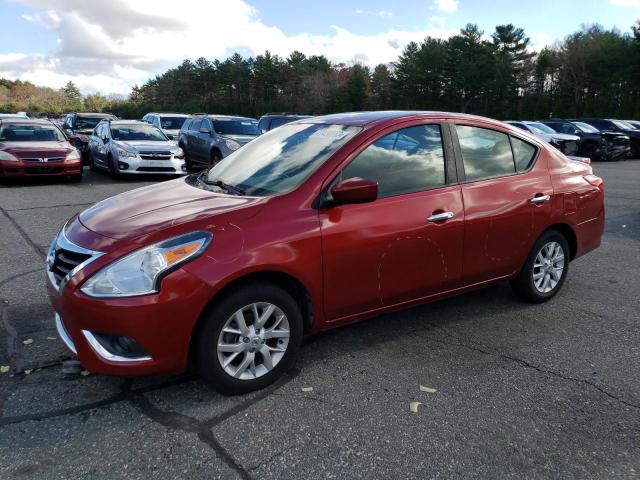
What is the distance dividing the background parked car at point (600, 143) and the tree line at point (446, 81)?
22336 mm

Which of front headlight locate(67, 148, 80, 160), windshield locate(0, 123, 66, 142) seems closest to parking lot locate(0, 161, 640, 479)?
front headlight locate(67, 148, 80, 160)

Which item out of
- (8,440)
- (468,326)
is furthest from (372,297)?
(8,440)

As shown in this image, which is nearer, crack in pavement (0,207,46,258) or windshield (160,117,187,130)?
crack in pavement (0,207,46,258)

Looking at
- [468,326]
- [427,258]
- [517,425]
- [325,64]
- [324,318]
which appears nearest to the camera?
[517,425]

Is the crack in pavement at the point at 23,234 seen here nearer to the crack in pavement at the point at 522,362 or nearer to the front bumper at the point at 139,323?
the front bumper at the point at 139,323

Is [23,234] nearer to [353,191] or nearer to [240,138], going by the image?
[353,191]

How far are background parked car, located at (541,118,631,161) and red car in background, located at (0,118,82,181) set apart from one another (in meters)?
18.9

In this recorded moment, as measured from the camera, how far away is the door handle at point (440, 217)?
3727 millimetres

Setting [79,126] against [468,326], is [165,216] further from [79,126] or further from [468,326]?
[79,126]

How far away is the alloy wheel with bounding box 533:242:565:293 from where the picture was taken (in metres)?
4.63

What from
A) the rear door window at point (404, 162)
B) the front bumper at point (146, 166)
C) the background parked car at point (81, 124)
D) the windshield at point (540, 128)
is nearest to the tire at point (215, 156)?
the front bumper at point (146, 166)

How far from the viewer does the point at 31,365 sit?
11.5 feet

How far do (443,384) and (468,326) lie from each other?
105 cm

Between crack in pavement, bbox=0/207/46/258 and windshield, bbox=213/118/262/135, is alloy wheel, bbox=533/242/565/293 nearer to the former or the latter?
crack in pavement, bbox=0/207/46/258
